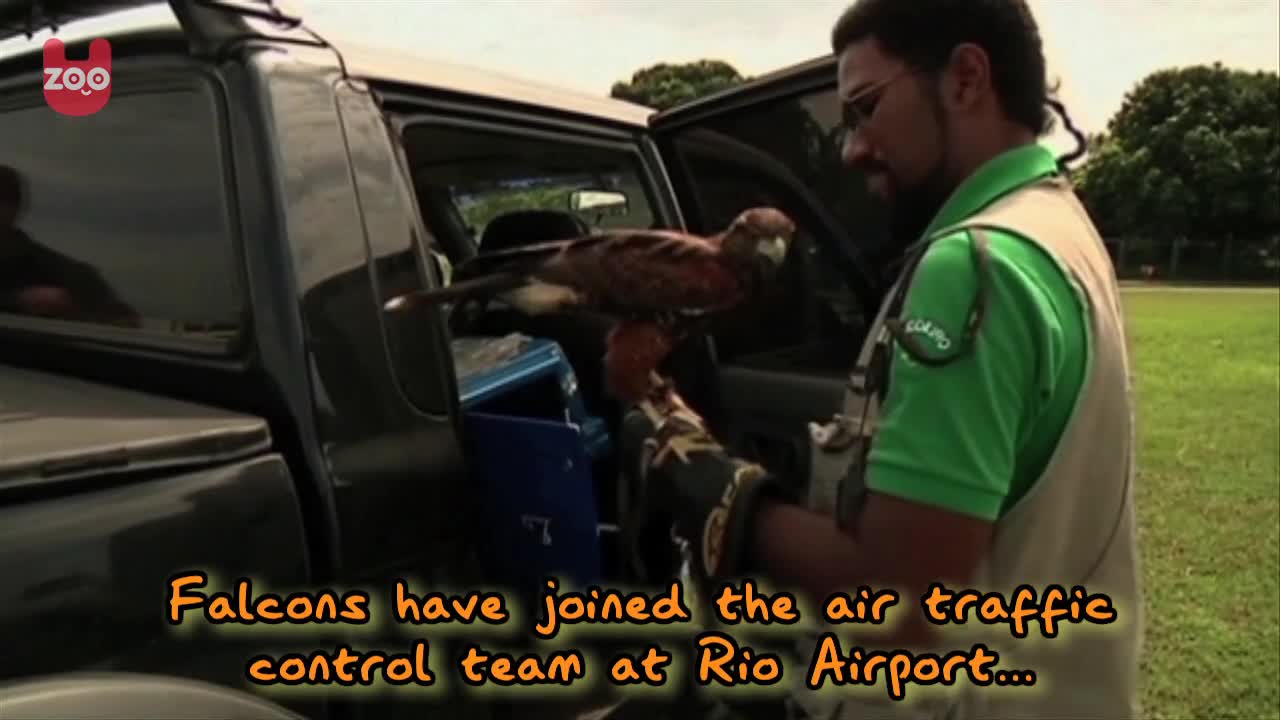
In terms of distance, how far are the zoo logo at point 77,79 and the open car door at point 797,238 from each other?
1.57m

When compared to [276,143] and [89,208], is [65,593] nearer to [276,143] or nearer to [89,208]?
[276,143]

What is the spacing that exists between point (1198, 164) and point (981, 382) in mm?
56280

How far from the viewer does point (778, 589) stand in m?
1.64

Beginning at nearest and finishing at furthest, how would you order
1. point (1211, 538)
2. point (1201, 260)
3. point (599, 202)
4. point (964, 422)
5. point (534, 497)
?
point (964, 422) → point (534, 497) → point (599, 202) → point (1211, 538) → point (1201, 260)

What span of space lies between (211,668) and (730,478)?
2.35 feet

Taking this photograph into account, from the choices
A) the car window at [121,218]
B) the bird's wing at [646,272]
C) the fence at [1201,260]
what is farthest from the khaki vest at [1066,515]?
the fence at [1201,260]

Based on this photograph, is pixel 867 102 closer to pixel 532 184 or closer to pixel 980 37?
pixel 980 37

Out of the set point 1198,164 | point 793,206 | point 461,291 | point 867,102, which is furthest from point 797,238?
point 1198,164

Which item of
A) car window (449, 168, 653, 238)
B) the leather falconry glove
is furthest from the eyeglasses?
car window (449, 168, 653, 238)

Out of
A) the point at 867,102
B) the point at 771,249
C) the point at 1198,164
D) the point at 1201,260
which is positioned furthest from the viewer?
the point at 1198,164

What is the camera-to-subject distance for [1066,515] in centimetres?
147

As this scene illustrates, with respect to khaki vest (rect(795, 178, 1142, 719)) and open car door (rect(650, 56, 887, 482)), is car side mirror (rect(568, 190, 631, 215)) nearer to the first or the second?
open car door (rect(650, 56, 887, 482))

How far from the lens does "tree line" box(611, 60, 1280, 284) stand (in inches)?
1897

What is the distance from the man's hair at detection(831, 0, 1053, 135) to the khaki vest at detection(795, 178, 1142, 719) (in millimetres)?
127
